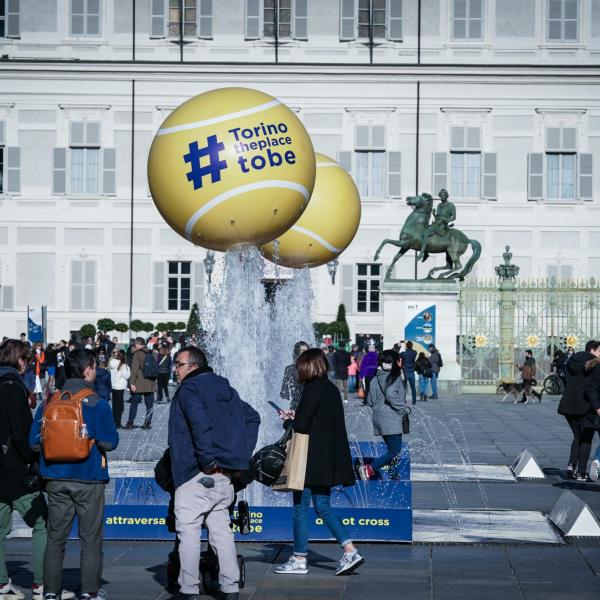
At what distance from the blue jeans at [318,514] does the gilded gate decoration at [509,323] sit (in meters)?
23.0

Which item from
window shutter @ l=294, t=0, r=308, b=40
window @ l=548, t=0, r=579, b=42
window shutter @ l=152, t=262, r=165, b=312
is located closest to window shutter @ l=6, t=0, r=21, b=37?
window shutter @ l=294, t=0, r=308, b=40

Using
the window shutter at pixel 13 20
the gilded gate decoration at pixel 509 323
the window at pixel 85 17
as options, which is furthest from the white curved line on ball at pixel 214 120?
the window shutter at pixel 13 20

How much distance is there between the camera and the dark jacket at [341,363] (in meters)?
30.1

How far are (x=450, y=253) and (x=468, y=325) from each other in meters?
2.01

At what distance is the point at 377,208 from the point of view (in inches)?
1732

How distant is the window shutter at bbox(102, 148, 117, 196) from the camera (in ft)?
145

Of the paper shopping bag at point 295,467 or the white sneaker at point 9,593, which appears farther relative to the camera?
the paper shopping bag at point 295,467

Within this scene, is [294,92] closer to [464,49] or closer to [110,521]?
[464,49]

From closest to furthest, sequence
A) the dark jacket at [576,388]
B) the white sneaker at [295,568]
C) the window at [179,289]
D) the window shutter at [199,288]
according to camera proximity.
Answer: the white sneaker at [295,568]
the dark jacket at [576,388]
the window shutter at [199,288]
the window at [179,289]

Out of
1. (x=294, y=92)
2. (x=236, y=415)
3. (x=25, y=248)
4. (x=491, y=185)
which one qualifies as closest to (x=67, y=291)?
(x=25, y=248)

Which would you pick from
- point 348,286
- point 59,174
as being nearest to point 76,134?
point 59,174

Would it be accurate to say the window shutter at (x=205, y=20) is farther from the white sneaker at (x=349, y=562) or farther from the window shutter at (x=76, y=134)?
the white sneaker at (x=349, y=562)

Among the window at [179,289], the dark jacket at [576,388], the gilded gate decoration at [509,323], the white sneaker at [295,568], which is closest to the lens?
the white sneaker at [295,568]

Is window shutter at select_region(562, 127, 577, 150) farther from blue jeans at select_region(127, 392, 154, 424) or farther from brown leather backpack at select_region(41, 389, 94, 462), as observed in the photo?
brown leather backpack at select_region(41, 389, 94, 462)
